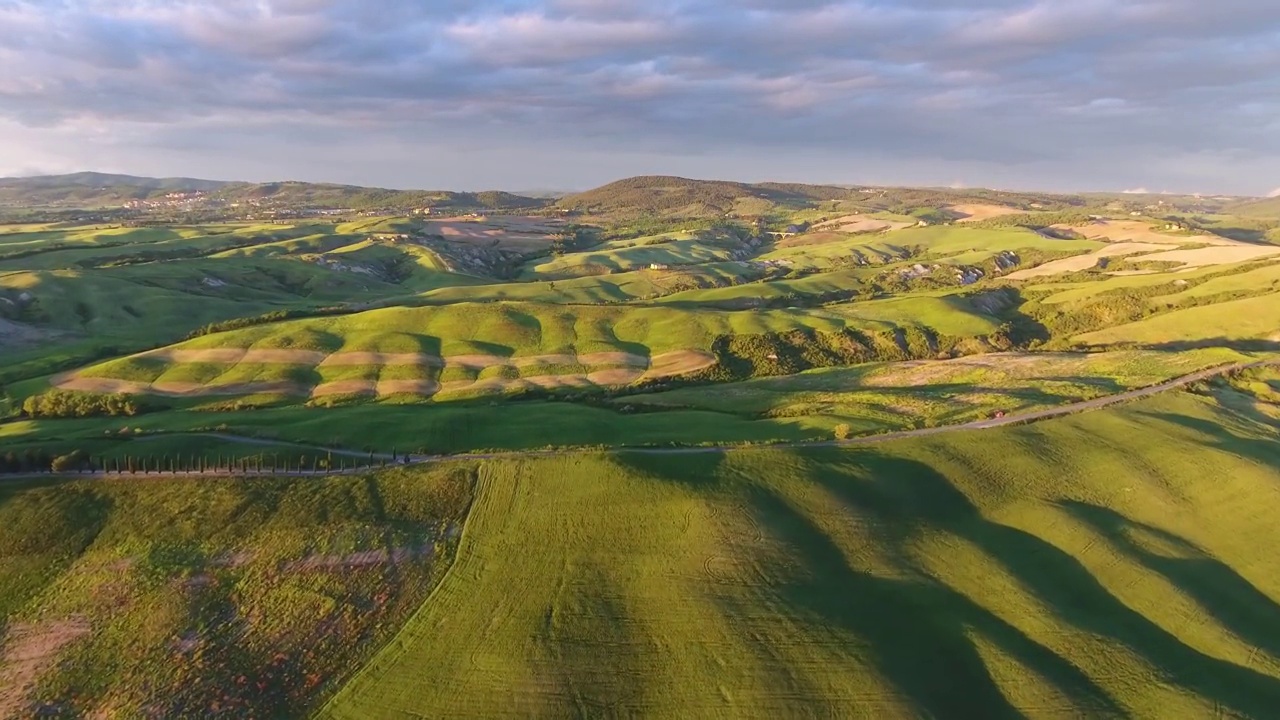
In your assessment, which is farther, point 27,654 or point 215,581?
point 215,581

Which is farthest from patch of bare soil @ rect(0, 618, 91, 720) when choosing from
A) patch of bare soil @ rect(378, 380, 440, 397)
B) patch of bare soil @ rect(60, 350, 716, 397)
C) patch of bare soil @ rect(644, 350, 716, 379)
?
patch of bare soil @ rect(644, 350, 716, 379)

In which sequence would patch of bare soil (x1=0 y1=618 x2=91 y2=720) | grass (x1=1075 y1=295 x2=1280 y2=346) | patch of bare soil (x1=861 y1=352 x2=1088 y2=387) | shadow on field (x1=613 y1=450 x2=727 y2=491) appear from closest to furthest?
patch of bare soil (x1=0 y1=618 x2=91 y2=720)
shadow on field (x1=613 y1=450 x2=727 y2=491)
patch of bare soil (x1=861 y1=352 x2=1088 y2=387)
grass (x1=1075 y1=295 x2=1280 y2=346)

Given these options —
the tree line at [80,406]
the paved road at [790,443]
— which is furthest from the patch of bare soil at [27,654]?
the tree line at [80,406]

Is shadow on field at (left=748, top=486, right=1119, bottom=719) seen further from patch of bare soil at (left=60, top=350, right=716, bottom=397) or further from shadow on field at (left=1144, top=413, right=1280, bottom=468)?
patch of bare soil at (left=60, top=350, right=716, bottom=397)

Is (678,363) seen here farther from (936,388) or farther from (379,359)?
(379,359)

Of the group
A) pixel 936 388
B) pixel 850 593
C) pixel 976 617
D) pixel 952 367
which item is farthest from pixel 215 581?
pixel 952 367

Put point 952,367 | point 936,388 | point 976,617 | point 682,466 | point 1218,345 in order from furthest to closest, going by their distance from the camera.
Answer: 1. point 1218,345
2. point 952,367
3. point 936,388
4. point 682,466
5. point 976,617

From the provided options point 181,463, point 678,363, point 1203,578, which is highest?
point 181,463
